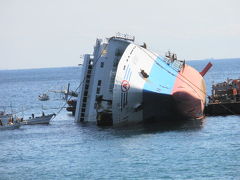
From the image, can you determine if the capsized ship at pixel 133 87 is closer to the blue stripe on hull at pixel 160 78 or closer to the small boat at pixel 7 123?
the blue stripe on hull at pixel 160 78

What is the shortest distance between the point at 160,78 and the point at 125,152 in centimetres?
1973

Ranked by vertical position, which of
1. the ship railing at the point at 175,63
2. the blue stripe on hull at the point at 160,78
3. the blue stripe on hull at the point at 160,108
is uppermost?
the ship railing at the point at 175,63

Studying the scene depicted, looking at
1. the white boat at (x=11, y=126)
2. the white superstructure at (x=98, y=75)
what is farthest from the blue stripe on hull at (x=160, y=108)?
the white boat at (x=11, y=126)

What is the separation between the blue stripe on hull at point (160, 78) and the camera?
69.6 metres

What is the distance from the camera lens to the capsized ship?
68.8m

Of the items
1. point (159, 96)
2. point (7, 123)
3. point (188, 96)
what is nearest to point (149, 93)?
point (159, 96)

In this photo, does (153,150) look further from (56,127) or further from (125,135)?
(56,127)

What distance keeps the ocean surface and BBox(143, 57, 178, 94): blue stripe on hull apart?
14.2ft

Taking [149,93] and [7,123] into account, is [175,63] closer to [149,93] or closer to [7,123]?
[149,93]

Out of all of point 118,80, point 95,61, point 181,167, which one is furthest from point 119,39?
point 181,167

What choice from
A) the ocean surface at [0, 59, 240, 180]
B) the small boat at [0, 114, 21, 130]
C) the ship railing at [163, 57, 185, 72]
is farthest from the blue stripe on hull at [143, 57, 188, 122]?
the small boat at [0, 114, 21, 130]

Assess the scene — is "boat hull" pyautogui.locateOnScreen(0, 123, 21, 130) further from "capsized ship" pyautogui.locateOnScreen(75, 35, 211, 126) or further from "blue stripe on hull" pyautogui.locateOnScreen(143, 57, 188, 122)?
"blue stripe on hull" pyautogui.locateOnScreen(143, 57, 188, 122)

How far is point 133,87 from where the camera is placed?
6869cm

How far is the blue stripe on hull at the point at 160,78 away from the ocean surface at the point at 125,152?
170 inches
